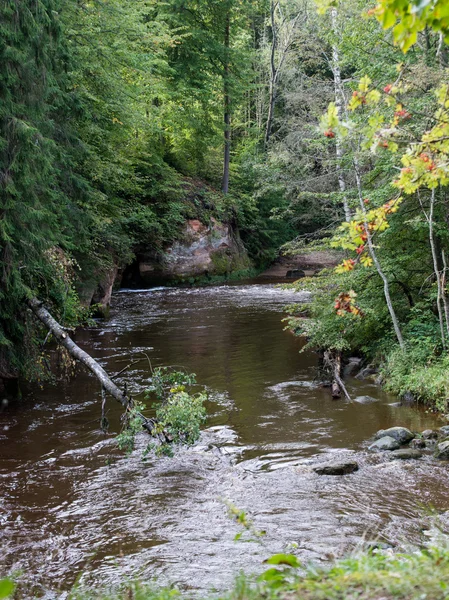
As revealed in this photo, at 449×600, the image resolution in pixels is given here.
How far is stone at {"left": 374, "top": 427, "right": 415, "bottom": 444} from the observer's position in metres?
7.75

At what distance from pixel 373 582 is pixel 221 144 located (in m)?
31.1

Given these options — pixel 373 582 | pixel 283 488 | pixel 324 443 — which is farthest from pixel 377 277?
pixel 373 582

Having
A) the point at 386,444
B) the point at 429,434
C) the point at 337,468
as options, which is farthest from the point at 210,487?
the point at 429,434

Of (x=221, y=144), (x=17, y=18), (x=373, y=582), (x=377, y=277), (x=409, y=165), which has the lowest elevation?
(x=373, y=582)

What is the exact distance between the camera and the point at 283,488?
647cm

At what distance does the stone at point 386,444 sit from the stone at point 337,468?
77 cm

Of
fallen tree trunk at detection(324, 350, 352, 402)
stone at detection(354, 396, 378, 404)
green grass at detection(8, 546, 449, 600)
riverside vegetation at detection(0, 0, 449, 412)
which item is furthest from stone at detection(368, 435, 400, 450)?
green grass at detection(8, 546, 449, 600)

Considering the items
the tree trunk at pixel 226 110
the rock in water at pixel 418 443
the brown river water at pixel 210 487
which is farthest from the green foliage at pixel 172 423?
the tree trunk at pixel 226 110

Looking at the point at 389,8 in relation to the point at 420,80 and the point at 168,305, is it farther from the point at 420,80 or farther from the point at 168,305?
the point at 168,305

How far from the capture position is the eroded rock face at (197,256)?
25.4 meters

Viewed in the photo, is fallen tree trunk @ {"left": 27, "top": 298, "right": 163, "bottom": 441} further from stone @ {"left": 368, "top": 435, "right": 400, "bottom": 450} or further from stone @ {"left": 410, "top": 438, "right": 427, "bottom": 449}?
stone @ {"left": 410, "top": 438, "right": 427, "bottom": 449}

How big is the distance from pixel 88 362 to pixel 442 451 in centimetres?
493

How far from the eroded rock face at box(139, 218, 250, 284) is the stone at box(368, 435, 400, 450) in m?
18.7

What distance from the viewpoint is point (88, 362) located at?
→ 8039mm
